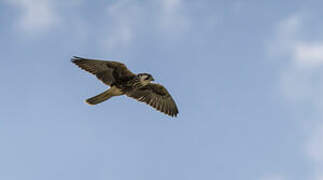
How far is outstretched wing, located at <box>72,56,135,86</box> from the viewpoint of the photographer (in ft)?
38.2

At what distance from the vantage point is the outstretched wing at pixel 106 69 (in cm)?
1165

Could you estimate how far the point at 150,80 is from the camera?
1166cm

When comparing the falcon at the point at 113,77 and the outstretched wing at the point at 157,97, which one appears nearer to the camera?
the falcon at the point at 113,77

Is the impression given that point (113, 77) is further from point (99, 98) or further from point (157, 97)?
point (157, 97)

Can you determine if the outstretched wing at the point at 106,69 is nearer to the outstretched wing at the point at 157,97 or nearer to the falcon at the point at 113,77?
the falcon at the point at 113,77

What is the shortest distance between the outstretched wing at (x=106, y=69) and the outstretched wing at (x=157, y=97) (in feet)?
2.61

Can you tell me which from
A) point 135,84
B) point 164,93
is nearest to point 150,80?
point 135,84

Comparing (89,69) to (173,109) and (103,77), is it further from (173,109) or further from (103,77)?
(173,109)

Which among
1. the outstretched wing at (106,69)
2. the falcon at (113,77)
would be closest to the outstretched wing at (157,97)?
the falcon at (113,77)

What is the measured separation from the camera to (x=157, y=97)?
42.0 feet

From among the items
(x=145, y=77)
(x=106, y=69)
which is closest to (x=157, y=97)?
(x=145, y=77)

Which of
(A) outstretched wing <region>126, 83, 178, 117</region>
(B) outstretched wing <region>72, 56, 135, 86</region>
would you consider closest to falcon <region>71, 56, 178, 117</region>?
(B) outstretched wing <region>72, 56, 135, 86</region>

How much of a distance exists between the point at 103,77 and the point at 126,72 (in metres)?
0.63

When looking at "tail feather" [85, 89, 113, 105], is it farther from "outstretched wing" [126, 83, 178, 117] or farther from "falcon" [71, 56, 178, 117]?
"outstretched wing" [126, 83, 178, 117]
